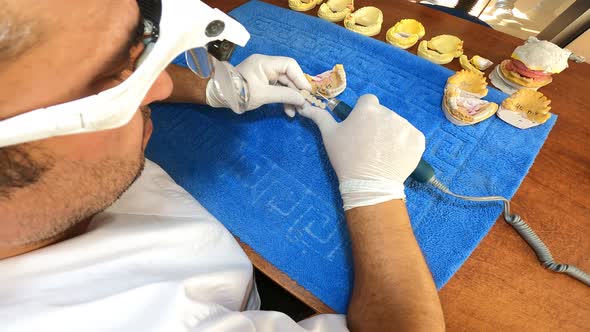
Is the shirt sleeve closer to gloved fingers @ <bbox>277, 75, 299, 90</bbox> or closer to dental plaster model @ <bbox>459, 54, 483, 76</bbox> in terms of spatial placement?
gloved fingers @ <bbox>277, 75, 299, 90</bbox>

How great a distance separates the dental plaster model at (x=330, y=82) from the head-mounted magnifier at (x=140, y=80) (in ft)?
1.93

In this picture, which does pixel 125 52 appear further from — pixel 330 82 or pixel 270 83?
pixel 330 82

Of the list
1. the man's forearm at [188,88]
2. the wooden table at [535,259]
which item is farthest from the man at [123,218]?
the man's forearm at [188,88]

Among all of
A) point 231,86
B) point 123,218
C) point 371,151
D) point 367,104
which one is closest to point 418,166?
point 371,151

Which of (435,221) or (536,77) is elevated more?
(536,77)

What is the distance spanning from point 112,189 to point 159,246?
18 centimetres

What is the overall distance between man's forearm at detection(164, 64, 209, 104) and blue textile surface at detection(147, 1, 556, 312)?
5cm

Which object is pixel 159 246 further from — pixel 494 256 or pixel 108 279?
pixel 494 256

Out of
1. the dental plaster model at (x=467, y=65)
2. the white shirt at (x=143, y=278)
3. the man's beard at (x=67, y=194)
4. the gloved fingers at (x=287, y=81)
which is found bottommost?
the white shirt at (x=143, y=278)

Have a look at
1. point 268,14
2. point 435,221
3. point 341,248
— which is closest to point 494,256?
point 435,221

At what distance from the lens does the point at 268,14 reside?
1448 millimetres

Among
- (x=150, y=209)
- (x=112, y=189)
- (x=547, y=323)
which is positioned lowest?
(x=150, y=209)

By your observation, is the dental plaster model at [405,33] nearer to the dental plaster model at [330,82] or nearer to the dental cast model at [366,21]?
the dental cast model at [366,21]

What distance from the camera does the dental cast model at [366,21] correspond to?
1.32 metres
